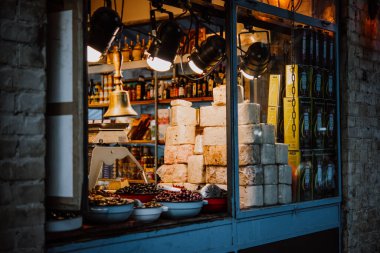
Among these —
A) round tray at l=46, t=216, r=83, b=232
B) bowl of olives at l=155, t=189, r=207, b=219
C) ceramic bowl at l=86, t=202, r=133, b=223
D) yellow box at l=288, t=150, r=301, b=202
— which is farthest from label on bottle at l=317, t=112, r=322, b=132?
round tray at l=46, t=216, r=83, b=232

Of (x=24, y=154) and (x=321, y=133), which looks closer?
(x=24, y=154)

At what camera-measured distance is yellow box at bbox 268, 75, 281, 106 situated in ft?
15.7

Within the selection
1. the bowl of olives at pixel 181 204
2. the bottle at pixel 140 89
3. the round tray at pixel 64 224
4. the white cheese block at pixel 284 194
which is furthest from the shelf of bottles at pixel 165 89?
the round tray at pixel 64 224

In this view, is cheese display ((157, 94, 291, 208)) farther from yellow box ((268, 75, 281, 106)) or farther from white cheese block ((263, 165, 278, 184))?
yellow box ((268, 75, 281, 106))

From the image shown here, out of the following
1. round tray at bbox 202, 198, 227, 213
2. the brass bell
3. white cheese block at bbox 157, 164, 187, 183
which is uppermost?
the brass bell

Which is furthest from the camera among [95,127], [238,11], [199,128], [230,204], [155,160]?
[155,160]

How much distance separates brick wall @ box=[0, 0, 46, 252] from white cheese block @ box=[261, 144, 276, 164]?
2.19 metres

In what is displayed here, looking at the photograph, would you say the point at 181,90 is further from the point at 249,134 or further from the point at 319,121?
the point at 249,134

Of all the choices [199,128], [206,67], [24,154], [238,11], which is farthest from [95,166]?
[24,154]

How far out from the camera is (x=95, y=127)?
622 cm

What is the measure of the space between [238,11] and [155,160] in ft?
12.2

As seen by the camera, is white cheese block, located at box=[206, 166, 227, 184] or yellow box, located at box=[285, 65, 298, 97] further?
yellow box, located at box=[285, 65, 298, 97]

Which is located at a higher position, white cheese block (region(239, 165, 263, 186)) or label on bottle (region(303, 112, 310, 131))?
label on bottle (region(303, 112, 310, 131))

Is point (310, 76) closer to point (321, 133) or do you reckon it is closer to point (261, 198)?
point (321, 133)
